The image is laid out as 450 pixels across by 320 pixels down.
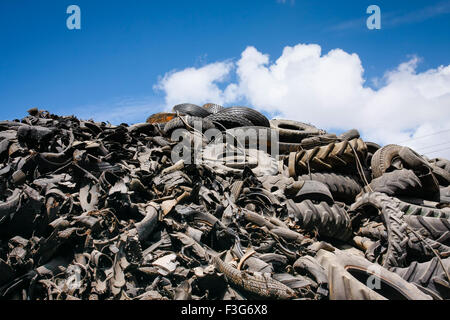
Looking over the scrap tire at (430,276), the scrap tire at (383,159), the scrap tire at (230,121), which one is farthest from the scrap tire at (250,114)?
the scrap tire at (430,276)

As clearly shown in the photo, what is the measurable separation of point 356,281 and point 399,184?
2396 mm

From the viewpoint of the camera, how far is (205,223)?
2770mm

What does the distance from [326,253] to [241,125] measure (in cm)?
386

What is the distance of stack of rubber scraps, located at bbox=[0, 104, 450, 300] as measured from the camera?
6.66 feet

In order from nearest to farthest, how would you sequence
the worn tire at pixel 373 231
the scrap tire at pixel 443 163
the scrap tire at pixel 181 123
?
the worn tire at pixel 373 231 → the scrap tire at pixel 443 163 → the scrap tire at pixel 181 123

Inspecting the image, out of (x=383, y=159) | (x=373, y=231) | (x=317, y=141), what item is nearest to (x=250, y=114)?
(x=317, y=141)

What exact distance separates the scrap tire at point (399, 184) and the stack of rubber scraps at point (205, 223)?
18 millimetres

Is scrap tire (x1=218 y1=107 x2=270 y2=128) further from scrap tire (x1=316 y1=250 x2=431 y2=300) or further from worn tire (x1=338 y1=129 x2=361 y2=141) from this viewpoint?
scrap tire (x1=316 y1=250 x2=431 y2=300)

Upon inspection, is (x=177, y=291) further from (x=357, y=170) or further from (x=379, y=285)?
(x=357, y=170)

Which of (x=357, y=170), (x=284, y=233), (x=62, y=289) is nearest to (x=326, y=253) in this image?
(x=284, y=233)

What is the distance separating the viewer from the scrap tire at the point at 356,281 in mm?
1905

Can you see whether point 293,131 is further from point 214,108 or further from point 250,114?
point 214,108

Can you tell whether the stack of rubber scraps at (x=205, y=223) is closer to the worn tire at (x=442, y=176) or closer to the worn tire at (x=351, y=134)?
the worn tire at (x=442, y=176)

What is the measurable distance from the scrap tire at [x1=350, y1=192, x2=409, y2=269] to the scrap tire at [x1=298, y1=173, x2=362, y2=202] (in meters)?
0.66
